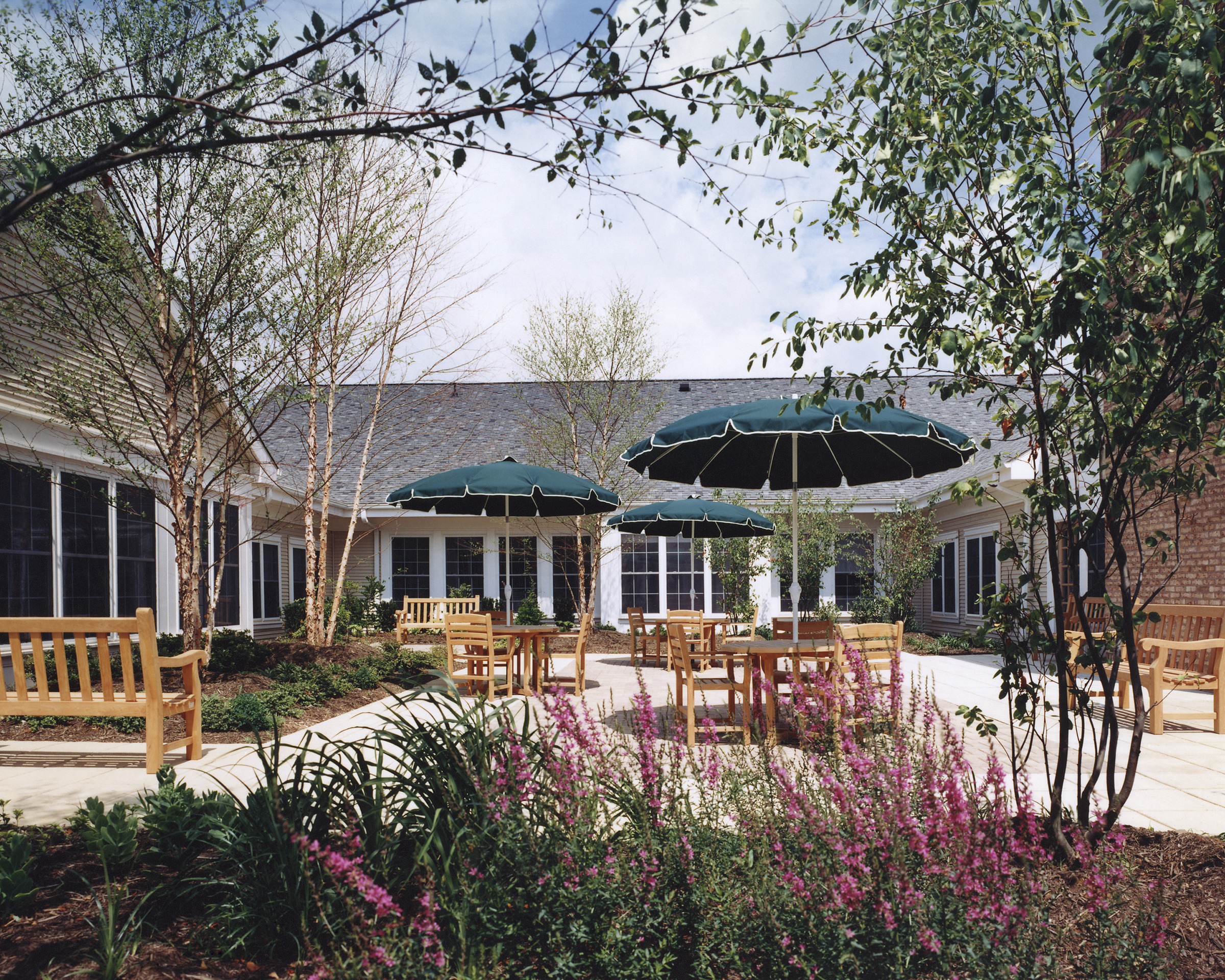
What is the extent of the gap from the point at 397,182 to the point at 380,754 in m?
9.50

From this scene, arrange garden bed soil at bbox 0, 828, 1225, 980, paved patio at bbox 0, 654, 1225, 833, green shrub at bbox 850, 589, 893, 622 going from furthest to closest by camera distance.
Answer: green shrub at bbox 850, 589, 893, 622, paved patio at bbox 0, 654, 1225, 833, garden bed soil at bbox 0, 828, 1225, 980

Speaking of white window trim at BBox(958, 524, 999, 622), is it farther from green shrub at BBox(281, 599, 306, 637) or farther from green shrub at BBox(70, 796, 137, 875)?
green shrub at BBox(70, 796, 137, 875)

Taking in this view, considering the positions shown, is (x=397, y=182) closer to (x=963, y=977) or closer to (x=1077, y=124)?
(x=1077, y=124)

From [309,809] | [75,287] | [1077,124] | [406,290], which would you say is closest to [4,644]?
[75,287]

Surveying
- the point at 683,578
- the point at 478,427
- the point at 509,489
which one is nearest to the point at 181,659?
the point at 509,489

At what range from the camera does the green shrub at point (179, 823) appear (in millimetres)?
3121

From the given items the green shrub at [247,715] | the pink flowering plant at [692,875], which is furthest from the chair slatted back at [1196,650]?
the green shrub at [247,715]

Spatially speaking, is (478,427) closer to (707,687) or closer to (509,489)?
(509,489)

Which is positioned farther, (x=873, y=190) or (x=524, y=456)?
(x=524, y=456)

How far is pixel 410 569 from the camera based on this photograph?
62.6ft

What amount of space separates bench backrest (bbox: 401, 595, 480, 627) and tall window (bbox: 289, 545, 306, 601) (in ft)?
8.02

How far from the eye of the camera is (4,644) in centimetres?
822

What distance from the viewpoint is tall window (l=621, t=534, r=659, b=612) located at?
61.0 ft

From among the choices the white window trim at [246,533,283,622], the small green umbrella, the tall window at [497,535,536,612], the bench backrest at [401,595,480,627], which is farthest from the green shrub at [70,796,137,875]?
the tall window at [497,535,536,612]
